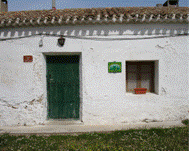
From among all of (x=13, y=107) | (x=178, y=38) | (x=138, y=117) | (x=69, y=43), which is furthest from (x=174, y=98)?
(x=13, y=107)

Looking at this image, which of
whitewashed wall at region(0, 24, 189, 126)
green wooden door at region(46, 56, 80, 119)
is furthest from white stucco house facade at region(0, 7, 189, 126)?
green wooden door at region(46, 56, 80, 119)

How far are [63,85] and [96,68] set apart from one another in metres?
1.27

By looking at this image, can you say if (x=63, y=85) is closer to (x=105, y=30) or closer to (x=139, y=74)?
(x=105, y=30)

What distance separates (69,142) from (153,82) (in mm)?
3479

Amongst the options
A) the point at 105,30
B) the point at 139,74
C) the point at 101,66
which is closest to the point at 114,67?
the point at 101,66

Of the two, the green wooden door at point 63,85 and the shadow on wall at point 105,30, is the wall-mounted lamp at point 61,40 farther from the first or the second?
the green wooden door at point 63,85

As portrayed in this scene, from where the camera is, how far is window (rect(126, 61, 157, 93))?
18.4ft

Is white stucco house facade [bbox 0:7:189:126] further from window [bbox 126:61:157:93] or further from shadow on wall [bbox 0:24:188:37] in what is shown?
window [bbox 126:61:157:93]

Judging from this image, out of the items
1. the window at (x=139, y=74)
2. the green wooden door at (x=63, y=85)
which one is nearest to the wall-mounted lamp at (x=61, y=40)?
the green wooden door at (x=63, y=85)

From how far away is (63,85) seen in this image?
5.41m

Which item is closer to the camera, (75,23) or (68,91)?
(75,23)

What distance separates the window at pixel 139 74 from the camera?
5598 mm

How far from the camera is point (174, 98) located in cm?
525

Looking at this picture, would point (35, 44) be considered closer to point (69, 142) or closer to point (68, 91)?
point (68, 91)
